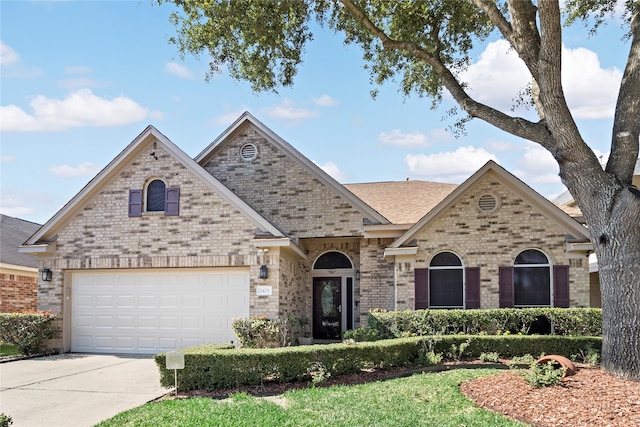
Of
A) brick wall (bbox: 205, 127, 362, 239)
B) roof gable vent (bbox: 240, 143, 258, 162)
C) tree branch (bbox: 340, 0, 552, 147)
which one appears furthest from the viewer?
roof gable vent (bbox: 240, 143, 258, 162)

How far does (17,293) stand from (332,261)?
11.7 metres

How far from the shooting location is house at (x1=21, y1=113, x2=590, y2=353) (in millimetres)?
15086

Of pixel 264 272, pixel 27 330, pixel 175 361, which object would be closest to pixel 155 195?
pixel 264 272

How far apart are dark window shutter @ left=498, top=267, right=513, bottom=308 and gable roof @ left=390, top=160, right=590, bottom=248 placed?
178 centimetres

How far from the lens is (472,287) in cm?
1524

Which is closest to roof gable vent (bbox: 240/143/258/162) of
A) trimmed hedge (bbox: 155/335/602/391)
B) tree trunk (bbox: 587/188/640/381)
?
trimmed hedge (bbox: 155/335/602/391)

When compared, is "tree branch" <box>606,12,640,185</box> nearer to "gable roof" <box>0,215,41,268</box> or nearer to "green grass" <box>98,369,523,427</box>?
"green grass" <box>98,369,523,427</box>

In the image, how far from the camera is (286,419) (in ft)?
24.9

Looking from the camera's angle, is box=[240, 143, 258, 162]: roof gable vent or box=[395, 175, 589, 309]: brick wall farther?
box=[240, 143, 258, 162]: roof gable vent

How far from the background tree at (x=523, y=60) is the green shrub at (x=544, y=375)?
1.14m

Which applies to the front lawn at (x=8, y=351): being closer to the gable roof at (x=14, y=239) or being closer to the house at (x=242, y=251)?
the house at (x=242, y=251)

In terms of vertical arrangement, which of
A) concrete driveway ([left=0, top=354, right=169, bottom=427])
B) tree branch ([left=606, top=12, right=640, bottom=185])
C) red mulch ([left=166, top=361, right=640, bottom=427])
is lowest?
concrete driveway ([left=0, top=354, right=169, bottom=427])

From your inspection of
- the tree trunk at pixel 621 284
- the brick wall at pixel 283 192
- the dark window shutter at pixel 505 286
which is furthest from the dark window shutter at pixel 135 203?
the tree trunk at pixel 621 284

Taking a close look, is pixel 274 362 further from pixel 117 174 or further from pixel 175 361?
pixel 117 174
